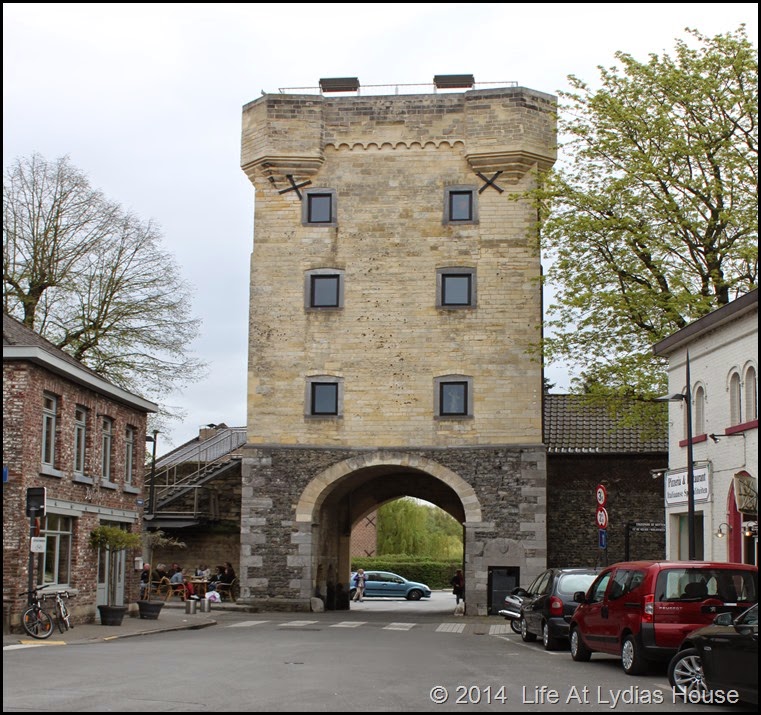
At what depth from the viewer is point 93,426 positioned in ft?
94.5

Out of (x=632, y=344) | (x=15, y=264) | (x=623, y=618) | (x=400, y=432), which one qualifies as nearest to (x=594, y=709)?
(x=623, y=618)

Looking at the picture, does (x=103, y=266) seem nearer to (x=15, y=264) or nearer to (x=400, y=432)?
(x=15, y=264)

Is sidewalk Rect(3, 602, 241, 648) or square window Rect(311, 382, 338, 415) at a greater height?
square window Rect(311, 382, 338, 415)

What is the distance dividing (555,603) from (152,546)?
76.5ft

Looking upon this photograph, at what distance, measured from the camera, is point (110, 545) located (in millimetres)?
28875

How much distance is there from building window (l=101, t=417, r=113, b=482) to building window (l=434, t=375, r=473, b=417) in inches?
426

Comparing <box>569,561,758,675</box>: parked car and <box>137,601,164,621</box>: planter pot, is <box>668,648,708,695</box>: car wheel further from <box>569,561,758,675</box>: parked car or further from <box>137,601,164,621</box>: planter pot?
<box>137,601,164,621</box>: planter pot

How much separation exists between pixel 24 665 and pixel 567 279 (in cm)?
1863

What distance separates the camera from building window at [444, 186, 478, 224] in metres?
38.1

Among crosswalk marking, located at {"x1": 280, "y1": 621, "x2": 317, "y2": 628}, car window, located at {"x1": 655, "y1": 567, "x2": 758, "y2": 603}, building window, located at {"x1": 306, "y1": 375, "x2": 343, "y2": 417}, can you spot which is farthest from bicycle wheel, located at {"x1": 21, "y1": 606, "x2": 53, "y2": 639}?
building window, located at {"x1": 306, "y1": 375, "x2": 343, "y2": 417}

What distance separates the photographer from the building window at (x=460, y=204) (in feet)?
125

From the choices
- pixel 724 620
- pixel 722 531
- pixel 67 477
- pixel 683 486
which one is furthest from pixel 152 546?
pixel 724 620

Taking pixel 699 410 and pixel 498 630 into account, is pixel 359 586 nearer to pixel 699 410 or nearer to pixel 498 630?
pixel 498 630

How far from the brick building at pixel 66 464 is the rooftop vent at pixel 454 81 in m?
14.8
